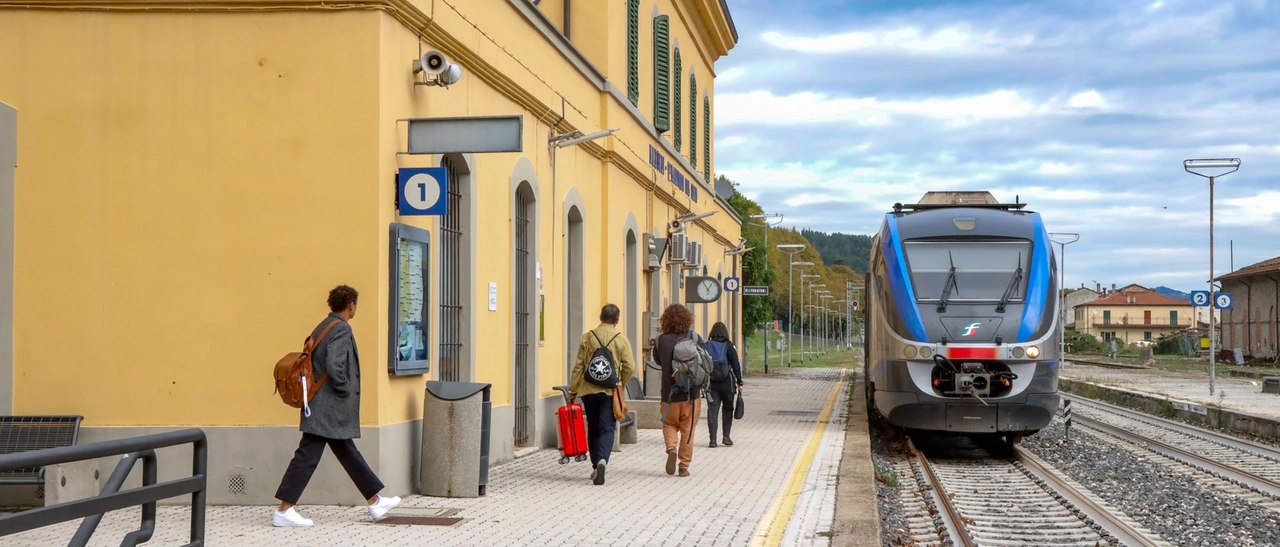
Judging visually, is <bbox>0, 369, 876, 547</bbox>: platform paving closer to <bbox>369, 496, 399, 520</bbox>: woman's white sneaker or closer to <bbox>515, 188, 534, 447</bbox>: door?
<bbox>369, 496, 399, 520</bbox>: woman's white sneaker

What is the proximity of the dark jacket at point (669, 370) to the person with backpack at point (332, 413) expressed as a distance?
3.83 m

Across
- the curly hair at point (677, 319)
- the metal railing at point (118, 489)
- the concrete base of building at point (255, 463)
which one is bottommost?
the concrete base of building at point (255, 463)

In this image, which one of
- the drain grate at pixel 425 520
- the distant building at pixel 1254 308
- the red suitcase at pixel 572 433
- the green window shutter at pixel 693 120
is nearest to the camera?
the drain grate at pixel 425 520

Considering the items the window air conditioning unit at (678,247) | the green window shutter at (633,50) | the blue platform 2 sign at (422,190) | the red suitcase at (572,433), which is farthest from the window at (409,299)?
the window air conditioning unit at (678,247)

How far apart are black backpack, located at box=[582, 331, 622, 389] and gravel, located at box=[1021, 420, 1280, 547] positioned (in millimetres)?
4412

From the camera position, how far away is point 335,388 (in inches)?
324

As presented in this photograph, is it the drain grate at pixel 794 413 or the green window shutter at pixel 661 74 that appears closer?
the drain grate at pixel 794 413

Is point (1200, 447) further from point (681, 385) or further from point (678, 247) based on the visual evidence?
point (678, 247)

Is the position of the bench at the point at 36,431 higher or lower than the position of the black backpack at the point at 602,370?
lower

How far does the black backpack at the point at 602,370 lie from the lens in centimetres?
1111

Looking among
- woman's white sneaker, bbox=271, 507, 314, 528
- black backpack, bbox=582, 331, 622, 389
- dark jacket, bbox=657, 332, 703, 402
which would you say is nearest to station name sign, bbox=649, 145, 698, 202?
dark jacket, bbox=657, 332, 703, 402

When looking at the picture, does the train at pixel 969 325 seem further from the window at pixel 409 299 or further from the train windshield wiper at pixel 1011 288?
the window at pixel 409 299

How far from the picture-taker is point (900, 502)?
11.1 meters

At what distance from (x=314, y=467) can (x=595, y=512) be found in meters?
2.10
